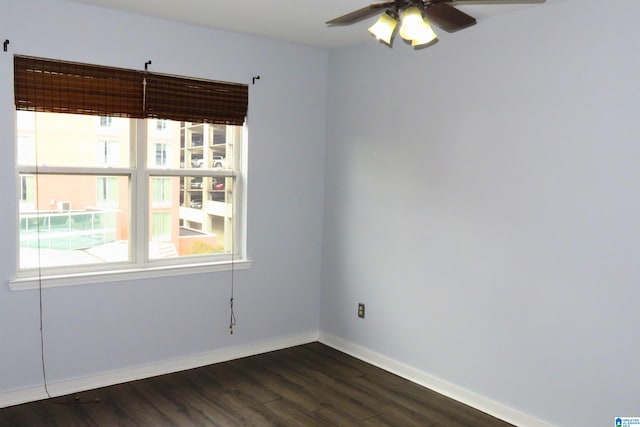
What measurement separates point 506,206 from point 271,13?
189 centimetres

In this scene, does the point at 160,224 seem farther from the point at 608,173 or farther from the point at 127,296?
the point at 608,173

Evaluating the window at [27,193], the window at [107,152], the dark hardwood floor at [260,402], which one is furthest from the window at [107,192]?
the dark hardwood floor at [260,402]

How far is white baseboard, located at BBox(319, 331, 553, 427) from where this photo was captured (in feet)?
11.1

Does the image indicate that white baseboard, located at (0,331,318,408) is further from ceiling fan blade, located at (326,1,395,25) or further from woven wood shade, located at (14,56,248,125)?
ceiling fan blade, located at (326,1,395,25)

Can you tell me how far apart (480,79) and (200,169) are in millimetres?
2064

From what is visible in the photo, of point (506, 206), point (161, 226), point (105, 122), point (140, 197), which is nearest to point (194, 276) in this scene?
point (161, 226)

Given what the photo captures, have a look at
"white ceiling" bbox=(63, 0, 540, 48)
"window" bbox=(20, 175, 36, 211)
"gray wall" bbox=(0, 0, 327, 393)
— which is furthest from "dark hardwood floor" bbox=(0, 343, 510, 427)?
"white ceiling" bbox=(63, 0, 540, 48)

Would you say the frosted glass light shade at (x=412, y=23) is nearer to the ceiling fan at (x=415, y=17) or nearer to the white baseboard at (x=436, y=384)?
the ceiling fan at (x=415, y=17)

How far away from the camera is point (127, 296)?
3.80 meters

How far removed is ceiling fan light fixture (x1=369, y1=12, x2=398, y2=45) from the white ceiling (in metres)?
1.03

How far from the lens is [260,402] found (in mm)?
3582

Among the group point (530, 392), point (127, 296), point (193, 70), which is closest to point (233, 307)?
point (127, 296)

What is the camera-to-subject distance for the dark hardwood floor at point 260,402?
331cm

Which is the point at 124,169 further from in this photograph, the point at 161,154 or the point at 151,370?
the point at 151,370
